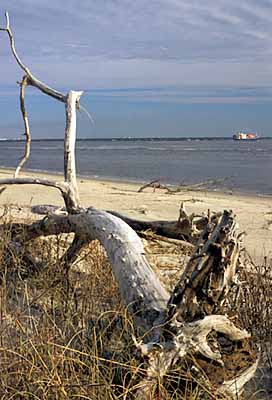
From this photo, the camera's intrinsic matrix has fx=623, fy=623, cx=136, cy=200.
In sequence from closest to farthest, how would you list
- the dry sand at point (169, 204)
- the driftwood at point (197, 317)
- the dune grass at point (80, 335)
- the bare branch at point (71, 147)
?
the dune grass at point (80, 335) < the driftwood at point (197, 317) < the bare branch at point (71, 147) < the dry sand at point (169, 204)

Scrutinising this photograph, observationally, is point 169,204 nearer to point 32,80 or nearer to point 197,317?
point 32,80

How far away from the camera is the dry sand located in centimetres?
852

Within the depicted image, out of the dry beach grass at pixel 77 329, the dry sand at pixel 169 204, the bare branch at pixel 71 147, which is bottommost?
the dry sand at pixel 169 204

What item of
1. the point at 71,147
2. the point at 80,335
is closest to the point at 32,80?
the point at 71,147

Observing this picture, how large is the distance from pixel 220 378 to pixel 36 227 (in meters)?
3.10

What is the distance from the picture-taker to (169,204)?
38.1ft

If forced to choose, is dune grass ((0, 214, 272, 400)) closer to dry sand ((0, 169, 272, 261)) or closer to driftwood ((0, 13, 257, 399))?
driftwood ((0, 13, 257, 399))

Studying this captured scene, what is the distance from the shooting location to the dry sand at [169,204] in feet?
27.9

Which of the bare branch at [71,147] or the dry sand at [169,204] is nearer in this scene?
the bare branch at [71,147]

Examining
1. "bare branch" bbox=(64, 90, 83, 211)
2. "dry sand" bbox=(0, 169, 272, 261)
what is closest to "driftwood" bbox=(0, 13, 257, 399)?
→ "bare branch" bbox=(64, 90, 83, 211)

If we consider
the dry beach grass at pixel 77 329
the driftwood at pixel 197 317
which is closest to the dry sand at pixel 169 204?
the dry beach grass at pixel 77 329

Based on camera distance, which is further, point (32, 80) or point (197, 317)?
point (32, 80)

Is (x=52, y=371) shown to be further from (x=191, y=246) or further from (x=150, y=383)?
(x=191, y=246)

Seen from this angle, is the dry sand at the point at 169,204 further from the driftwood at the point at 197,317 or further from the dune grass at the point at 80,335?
the driftwood at the point at 197,317
